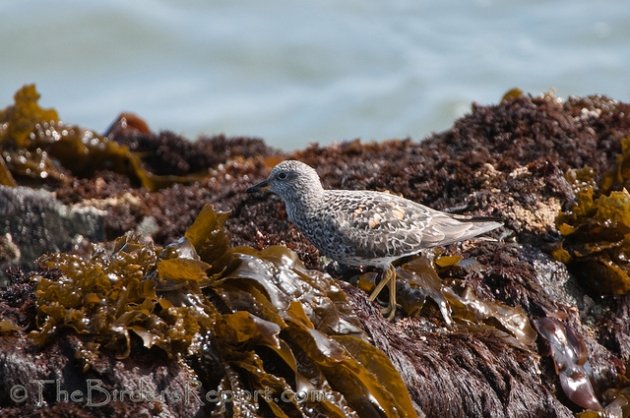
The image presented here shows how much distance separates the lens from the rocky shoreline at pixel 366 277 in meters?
3.71

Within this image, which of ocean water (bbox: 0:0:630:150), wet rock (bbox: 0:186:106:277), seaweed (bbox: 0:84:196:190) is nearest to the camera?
wet rock (bbox: 0:186:106:277)

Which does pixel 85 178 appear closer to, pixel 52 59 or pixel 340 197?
pixel 340 197

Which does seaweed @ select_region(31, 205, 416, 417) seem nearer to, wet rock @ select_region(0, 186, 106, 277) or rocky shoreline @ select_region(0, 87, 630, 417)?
rocky shoreline @ select_region(0, 87, 630, 417)

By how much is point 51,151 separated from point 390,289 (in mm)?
4288

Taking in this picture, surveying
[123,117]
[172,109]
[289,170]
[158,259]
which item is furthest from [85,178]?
[172,109]

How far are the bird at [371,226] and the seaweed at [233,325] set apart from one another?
67cm

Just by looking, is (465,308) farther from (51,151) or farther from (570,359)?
(51,151)

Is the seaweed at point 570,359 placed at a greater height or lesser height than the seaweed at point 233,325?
lesser

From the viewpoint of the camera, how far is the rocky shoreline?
3.71m

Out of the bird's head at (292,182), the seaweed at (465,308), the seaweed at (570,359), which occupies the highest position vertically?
the bird's head at (292,182)

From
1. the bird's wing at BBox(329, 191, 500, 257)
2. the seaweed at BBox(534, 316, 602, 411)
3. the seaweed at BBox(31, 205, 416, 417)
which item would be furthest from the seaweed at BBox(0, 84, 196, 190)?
the seaweed at BBox(534, 316, 602, 411)

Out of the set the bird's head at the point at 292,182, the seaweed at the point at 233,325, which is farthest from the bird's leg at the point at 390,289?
the bird's head at the point at 292,182

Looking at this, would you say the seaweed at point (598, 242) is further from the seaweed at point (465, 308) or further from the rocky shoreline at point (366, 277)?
the seaweed at point (465, 308)

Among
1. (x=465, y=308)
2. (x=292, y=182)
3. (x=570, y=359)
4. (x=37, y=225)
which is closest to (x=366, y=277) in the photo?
(x=465, y=308)
